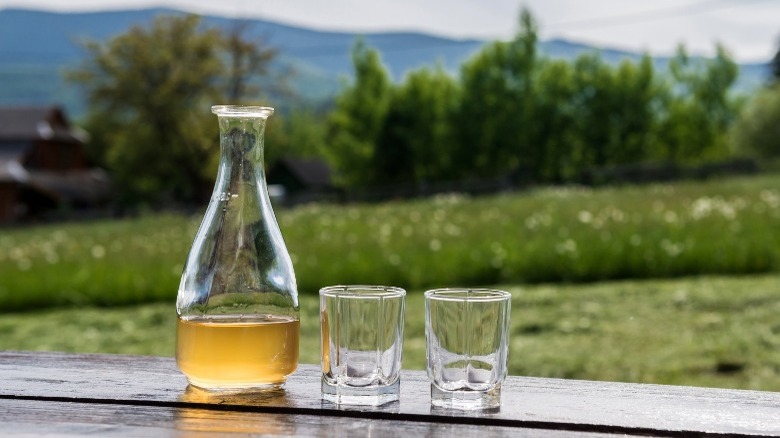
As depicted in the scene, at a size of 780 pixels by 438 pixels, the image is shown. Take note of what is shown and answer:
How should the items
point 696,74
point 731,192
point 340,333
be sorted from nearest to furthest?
point 340,333 → point 731,192 → point 696,74

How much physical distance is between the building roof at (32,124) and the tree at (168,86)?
5.42 metres

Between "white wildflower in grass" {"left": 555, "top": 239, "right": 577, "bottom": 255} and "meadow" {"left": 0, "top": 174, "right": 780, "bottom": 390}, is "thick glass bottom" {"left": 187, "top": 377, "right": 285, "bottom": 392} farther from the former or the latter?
"white wildflower in grass" {"left": 555, "top": 239, "right": 577, "bottom": 255}

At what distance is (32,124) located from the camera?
1538 inches

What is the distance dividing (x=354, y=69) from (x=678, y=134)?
16558 mm

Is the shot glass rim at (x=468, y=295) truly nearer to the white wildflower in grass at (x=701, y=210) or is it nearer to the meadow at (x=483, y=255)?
the meadow at (x=483, y=255)

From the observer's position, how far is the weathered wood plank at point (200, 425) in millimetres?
1180

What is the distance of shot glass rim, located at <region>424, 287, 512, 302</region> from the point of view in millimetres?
1217

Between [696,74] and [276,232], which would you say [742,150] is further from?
[276,232]

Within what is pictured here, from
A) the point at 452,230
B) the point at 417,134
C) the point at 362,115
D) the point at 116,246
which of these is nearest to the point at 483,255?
the point at 452,230

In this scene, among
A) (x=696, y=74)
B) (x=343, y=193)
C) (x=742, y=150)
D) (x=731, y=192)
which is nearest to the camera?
(x=731, y=192)

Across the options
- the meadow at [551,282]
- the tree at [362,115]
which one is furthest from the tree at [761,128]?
the meadow at [551,282]

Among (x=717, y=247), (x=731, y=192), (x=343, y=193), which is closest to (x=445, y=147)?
(x=343, y=193)

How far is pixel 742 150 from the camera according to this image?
4322cm

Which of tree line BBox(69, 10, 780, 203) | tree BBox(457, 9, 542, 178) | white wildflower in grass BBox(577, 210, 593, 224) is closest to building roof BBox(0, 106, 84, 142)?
tree line BBox(69, 10, 780, 203)
